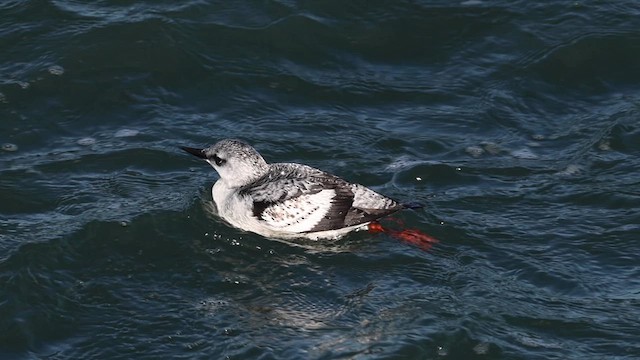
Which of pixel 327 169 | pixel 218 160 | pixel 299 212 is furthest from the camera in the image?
pixel 327 169

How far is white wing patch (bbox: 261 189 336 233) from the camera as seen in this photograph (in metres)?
11.2

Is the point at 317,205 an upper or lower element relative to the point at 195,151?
lower

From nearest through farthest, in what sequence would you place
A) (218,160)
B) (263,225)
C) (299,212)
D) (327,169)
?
(299,212), (263,225), (218,160), (327,169)

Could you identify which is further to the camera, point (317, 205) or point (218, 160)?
point (218, 160)

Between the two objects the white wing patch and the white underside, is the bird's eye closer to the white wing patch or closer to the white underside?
the white underside

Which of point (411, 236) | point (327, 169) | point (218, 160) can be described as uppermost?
point (218, 160)

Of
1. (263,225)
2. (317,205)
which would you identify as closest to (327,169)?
(317,205)

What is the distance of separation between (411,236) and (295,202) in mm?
1060

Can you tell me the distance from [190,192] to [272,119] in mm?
1569

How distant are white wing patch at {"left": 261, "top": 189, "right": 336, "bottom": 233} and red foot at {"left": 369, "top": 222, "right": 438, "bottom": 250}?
553 mm

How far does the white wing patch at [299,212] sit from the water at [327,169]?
220 mm

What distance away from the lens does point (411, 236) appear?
11.3 meters

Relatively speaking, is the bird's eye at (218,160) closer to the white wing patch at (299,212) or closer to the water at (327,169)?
the water at (327,169)

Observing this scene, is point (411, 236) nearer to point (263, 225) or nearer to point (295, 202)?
point (295, 202)
